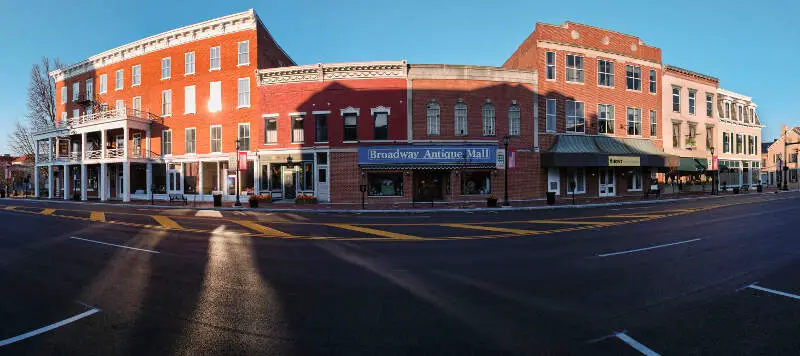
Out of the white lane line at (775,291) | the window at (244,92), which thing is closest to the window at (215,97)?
the window at (244,92)

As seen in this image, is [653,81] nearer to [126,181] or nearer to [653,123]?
[653,123]

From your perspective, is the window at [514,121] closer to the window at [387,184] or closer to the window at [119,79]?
the window at [387,184]

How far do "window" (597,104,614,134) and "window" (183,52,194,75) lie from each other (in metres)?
36.8

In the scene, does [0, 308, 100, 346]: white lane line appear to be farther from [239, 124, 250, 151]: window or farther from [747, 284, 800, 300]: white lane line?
[239, 124, 250, 151]: window

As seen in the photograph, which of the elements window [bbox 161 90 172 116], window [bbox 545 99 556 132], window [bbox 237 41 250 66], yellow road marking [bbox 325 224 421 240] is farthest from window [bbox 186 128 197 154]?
window [bbox 545 99 556 132]

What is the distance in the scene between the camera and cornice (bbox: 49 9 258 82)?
2717cm

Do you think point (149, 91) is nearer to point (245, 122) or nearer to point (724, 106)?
point (245, 122)

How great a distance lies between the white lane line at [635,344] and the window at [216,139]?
3085 cm

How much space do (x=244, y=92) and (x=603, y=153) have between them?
1197 inches

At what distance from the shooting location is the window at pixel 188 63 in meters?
29.2

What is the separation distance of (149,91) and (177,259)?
31.2 metres

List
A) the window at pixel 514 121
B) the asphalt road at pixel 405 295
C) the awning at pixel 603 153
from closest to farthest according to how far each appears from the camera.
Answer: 1. the asphalt road at pixel 405 295
2. the awning at pixel 603 153
3. the window at pixel 514 121

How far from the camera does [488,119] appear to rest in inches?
1035

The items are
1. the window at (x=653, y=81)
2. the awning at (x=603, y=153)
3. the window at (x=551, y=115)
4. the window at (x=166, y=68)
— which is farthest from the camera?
the window at (x=653, y=81)
